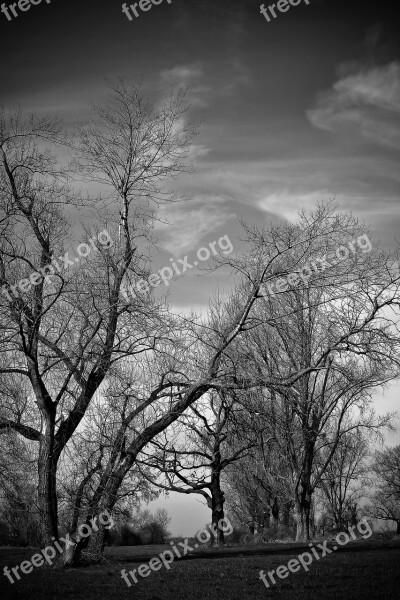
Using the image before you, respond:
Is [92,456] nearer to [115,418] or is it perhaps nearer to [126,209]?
[115,418]

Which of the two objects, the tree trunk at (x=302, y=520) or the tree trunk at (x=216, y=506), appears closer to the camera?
the tree trunk at (x=302, y=520)

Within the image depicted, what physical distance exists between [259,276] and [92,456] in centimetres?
634

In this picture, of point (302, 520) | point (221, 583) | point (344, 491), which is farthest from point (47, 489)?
point (344, 491)

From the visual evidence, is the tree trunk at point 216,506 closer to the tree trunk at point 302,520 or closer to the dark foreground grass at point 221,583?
the tree trunk at point 302,520

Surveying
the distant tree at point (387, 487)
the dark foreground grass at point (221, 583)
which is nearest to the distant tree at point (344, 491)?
the distant tree at point (387, 487)

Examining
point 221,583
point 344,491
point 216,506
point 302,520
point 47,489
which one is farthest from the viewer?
point 344,491

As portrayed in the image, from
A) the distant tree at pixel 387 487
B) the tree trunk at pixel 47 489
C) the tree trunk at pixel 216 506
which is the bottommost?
the distant tree at pixel 387 487

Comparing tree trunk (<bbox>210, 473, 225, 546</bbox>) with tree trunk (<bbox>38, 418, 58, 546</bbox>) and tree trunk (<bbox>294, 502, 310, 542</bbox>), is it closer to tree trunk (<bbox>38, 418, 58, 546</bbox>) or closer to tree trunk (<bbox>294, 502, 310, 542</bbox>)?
tree trunk (<bbox>294, 502, 310, 542</bbox>)

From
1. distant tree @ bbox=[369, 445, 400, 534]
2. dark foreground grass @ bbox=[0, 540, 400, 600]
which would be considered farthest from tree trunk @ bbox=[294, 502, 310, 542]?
distant tree @ bbox=[369, 445, 400, 534]

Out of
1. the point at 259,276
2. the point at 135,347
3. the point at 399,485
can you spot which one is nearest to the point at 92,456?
the point at 135,347

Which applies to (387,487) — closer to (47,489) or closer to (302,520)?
(302,520)

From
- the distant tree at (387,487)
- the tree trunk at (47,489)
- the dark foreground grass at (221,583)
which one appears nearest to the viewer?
the dark foreground grass at (221,583)

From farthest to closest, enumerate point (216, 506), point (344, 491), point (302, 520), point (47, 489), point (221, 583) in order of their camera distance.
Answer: point (344, 491) → point (216, 506) → point (302, 520) → point (47, 489) → point (221, 583)

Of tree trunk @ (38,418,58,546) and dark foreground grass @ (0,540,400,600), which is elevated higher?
tree trunk @ (38,418,58,546)
